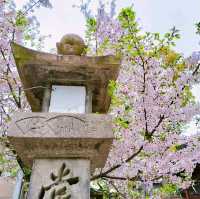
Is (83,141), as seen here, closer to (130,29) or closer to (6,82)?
(130,29)

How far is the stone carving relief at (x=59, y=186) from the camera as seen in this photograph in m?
2.26

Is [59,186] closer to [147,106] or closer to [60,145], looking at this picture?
[60,145]

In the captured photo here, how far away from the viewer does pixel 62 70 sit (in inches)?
119

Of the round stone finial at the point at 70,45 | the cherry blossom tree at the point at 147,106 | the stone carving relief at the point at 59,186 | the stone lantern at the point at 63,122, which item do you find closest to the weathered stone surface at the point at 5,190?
the cherry blossom tree at the point at 147,106

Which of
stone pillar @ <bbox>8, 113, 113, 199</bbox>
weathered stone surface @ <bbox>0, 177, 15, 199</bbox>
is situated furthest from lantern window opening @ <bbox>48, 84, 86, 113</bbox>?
weathered stone surface @ <bbox>0, 177, 15, 199</bbox>

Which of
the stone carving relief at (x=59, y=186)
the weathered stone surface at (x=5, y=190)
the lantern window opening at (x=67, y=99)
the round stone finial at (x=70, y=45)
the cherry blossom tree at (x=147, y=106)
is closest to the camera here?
the stone carving relief at (x=59, y=186)

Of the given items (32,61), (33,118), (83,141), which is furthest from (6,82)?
(83,141)

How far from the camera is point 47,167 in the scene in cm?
247

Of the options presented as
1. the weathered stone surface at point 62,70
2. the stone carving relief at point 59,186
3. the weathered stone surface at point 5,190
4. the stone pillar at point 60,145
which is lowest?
the stone carving relief at point 59,186

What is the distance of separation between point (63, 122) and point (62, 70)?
76 centimetres

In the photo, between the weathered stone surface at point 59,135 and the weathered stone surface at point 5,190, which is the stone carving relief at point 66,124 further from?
the weathered stone surface at point 5,190

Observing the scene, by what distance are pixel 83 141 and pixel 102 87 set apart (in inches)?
37.9

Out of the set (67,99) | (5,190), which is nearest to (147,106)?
(67,99)

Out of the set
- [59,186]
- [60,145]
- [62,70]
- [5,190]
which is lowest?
[59,186]
